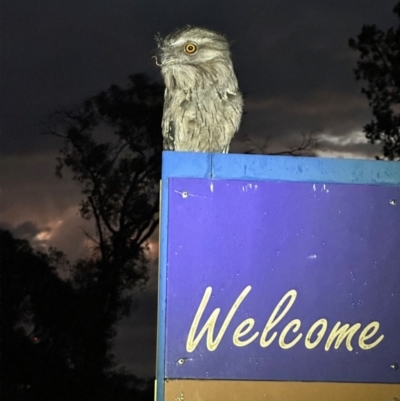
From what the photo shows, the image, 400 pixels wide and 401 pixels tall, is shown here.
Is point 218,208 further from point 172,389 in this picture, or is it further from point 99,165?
point 99,165

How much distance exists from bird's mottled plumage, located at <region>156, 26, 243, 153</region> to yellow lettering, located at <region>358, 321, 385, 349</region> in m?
2.16

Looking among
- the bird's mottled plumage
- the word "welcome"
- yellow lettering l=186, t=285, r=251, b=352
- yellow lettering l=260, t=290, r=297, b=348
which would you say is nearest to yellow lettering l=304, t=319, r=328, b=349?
the word "welcome"

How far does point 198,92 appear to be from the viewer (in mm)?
4602

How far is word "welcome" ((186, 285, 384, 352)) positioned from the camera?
2.54 metres

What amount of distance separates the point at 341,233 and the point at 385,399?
566 millimetres

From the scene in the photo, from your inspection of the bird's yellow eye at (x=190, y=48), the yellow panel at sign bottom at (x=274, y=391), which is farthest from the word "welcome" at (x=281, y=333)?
the bird's yellow eye at (x=190, y=48)

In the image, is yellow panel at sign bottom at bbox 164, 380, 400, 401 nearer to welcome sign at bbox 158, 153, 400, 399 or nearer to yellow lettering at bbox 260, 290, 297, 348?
welcome sign at bbox 158, 153, 400, 399

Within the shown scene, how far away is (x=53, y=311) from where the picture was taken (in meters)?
9.12

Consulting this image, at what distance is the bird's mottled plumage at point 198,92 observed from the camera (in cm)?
457

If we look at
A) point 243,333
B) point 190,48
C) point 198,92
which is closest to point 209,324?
point 243,333

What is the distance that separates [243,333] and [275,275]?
22 centimetres

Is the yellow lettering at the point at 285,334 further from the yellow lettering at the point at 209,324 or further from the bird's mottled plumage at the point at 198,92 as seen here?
the bird's mottled plumage at the point at 198,92

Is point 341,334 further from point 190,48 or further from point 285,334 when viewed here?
point 190,48

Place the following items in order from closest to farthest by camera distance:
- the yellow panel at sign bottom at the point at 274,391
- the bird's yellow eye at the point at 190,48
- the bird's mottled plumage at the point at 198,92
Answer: the yellow panel at sign bottom at the point at 274,391 → the bird's mottled plumage at the point at 198,92 → the bird's yellow eye at the point at 190,48
